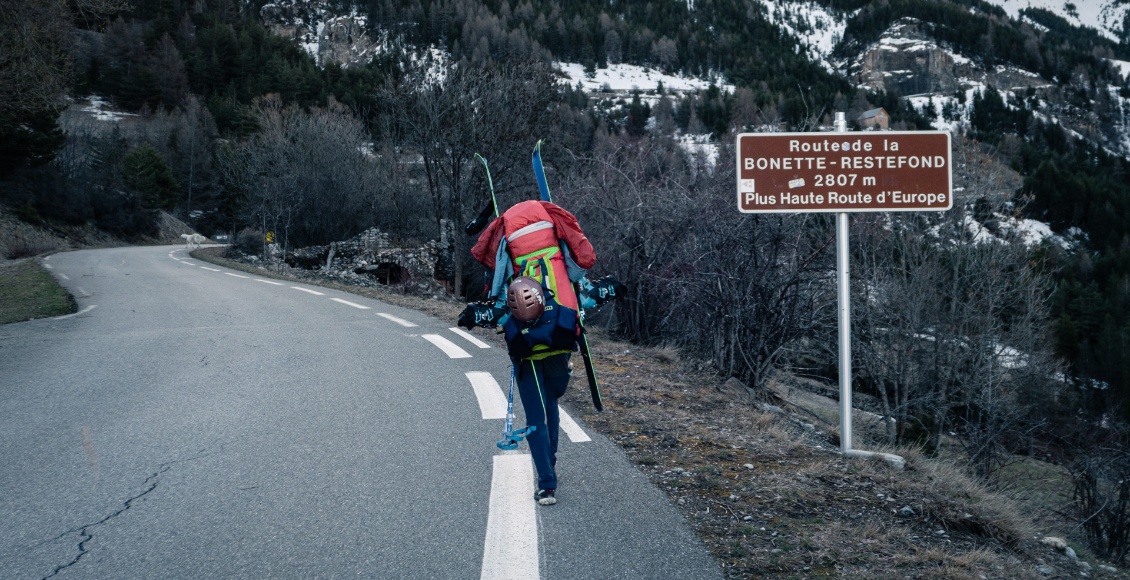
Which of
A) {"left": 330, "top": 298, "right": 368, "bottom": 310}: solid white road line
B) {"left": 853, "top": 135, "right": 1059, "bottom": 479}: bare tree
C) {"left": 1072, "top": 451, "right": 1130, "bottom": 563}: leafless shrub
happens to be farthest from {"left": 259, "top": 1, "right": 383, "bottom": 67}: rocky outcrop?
{"left": 1072, "top": 451, "right": 1130, "bottom": 563}: leafless shrub

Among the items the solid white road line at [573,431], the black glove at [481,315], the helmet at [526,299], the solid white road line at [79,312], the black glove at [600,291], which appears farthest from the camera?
the solid white road line at [79,312]

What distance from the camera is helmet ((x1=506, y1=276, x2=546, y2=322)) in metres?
3.45

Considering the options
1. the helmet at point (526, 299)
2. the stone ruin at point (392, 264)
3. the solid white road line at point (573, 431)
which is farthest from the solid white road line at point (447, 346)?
the stone ruin at point (392, 264)

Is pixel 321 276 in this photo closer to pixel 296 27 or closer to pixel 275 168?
pixel 275 168

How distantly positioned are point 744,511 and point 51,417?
5448mm

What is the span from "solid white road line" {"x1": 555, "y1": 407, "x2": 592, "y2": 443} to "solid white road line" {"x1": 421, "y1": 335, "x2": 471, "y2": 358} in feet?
10.2

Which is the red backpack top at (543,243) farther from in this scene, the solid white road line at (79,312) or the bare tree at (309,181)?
the bare tree at (309,181)

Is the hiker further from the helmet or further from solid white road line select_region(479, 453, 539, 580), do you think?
solid white road line select_region(479, 453, 539, 580)

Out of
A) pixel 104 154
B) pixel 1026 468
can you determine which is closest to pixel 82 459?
→ pixel 1026 468

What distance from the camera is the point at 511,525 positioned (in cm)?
346

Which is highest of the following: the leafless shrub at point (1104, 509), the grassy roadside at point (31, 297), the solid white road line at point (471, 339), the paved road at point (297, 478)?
the grassy roadside at point (31, 297)

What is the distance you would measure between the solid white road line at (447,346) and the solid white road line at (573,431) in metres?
3.11

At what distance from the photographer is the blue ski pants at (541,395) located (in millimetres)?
3756

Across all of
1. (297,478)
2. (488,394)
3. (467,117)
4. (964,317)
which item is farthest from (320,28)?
(297,478)
